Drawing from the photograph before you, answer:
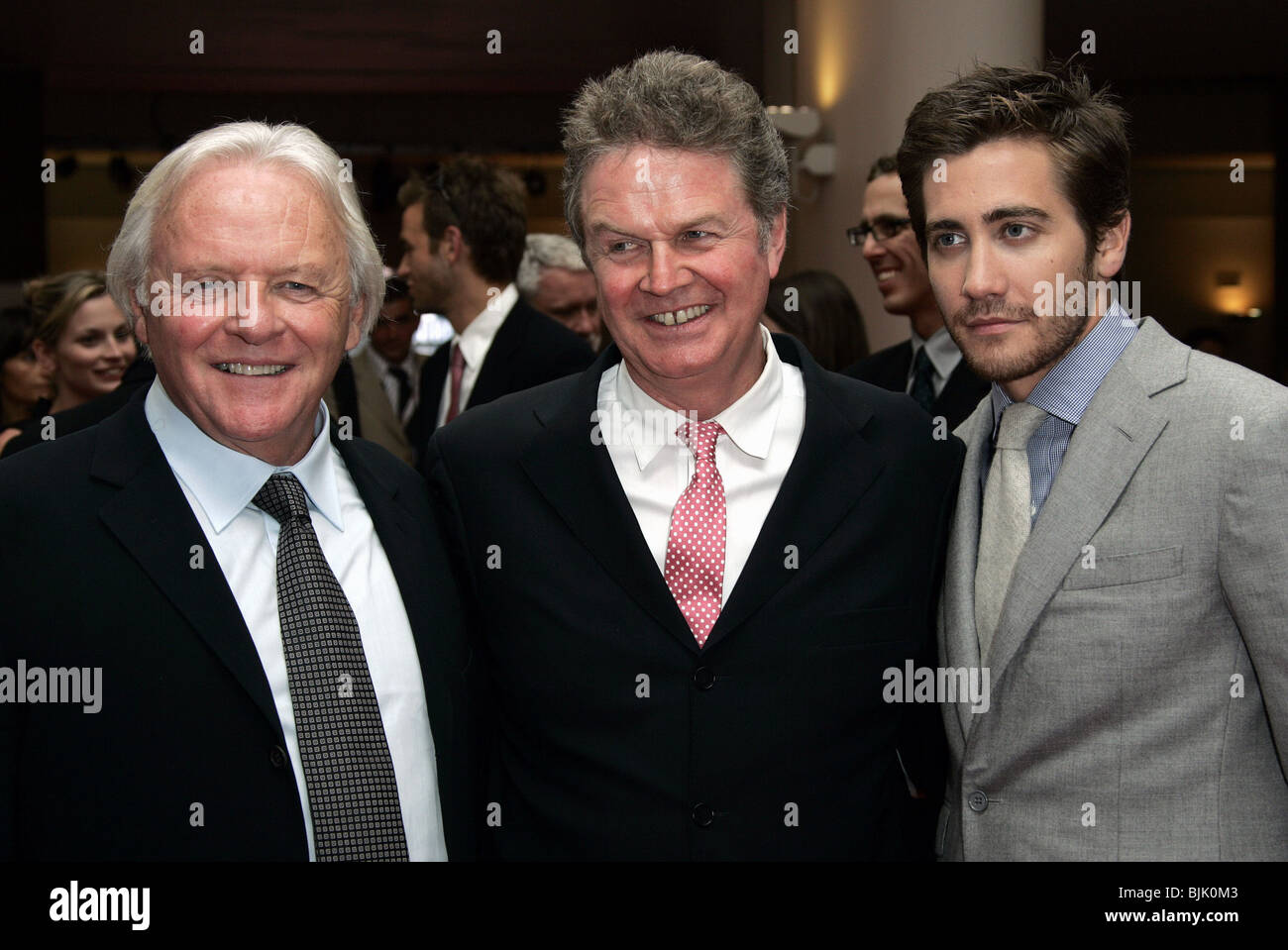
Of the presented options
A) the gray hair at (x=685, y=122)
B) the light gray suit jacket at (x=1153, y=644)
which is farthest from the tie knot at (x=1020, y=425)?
the gray hair at (x=685, y=122)

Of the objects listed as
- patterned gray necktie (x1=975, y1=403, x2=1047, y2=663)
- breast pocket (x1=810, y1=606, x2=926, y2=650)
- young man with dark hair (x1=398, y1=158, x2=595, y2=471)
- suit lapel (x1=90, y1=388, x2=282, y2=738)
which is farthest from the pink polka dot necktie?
young man with dark hair (x1=398, y1=158, x2=595, y2=471)

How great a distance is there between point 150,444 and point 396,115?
10866 mm

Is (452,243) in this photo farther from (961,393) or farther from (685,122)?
(685,122)

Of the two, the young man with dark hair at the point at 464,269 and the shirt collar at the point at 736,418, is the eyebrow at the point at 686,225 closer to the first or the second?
the shirt collar at the point at 736,418

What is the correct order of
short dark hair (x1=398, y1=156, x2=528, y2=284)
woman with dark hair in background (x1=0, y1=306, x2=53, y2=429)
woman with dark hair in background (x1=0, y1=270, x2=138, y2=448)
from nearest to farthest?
1. woman with dark hair in background (x1=0, y1=270, x2=138, y2=448)
2. short dark hair (x1=398, y1=156, x2=528, y2=284)
3. woman with dark hair in background (x1=0, y1=306, x2=53, y2=429)

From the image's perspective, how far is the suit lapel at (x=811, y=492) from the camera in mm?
1874

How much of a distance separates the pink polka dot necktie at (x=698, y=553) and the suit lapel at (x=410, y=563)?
0.36 m

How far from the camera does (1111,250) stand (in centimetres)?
202

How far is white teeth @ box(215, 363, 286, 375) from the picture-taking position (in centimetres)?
173

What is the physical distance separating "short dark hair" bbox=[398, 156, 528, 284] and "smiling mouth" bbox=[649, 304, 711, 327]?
7.81 ft

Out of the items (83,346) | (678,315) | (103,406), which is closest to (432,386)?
(83,346)

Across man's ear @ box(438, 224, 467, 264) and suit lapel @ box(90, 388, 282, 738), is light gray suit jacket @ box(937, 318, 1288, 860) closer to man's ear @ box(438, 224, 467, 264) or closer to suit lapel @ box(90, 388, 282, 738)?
suit lapel @ box(90, 388, 282, 738)
